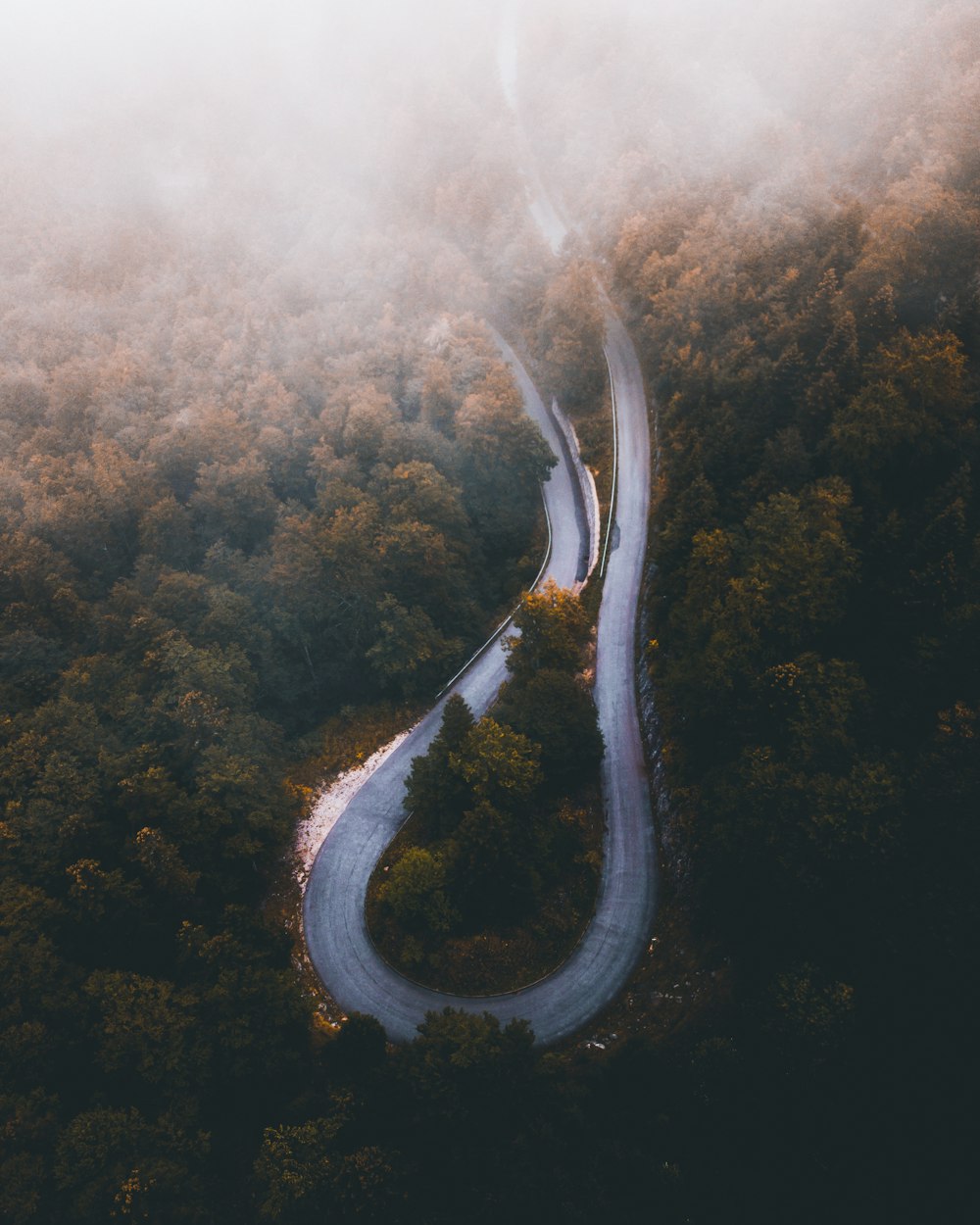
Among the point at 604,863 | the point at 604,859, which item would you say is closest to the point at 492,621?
the point at 604,859

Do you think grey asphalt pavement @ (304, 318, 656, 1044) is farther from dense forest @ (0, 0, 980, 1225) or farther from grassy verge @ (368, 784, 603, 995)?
dense forest @ (0, 0, 980, 1225)

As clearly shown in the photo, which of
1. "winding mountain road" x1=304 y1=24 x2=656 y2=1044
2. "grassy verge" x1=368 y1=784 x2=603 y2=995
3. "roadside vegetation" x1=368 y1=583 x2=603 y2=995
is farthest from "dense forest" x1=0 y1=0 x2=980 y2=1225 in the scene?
"grassy verge" x1=368 y1=784 x2=603 y2=995

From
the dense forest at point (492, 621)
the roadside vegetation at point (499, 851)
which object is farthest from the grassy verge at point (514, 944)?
the dense forest at point (492, 621)

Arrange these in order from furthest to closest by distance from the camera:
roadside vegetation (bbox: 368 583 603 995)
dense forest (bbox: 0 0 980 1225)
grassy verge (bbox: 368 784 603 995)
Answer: grassy verge (bbox: 368 784 603 995)
roadside vegetation (bbox: 368 583 603 995)
dense forest (bbox: 0 0 980 1225)

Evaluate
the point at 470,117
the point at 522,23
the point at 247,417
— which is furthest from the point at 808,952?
the point at 522,23

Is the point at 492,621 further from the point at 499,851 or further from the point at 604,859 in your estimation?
the point at 499,851

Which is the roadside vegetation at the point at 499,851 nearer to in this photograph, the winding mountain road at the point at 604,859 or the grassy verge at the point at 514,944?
the grassy verge at the point at 514,944
